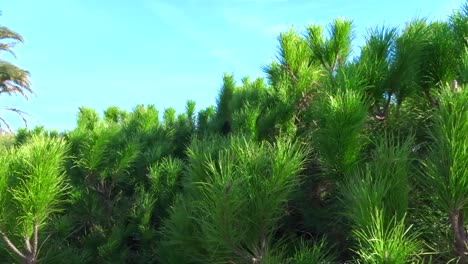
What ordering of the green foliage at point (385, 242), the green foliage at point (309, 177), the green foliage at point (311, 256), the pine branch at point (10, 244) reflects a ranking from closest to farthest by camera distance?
the green foliage at point (385, 242) < the green foliage at point (309, 177) < the green foliage at point (311, 256) < the pine branch at point (10, 244)

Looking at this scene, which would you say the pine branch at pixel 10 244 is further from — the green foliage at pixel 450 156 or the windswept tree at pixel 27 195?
the green foliage at pixel 450 156

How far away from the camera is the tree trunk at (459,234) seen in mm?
1273

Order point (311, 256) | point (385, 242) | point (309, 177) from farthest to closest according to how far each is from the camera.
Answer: point (309, 177) < point (311, 256) < point (385, 242)

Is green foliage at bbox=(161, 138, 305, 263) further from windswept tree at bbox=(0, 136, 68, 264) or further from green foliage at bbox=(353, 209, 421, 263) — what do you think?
windswept tree at bbox=(0, 136, 68, 264)

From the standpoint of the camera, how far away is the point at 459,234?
1.29 metres

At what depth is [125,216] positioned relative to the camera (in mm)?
2658

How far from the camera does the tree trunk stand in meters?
1.27

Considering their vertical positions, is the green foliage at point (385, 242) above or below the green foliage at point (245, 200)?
below

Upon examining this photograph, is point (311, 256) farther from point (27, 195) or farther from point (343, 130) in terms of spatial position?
point (27, 195)

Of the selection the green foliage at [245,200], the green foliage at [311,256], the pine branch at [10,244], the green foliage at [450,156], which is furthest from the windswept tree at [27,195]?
the green foliage at [450,156]

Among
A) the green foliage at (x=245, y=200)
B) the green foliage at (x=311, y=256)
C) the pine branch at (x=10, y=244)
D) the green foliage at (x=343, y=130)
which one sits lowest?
the green foliage at (x=311, y=256)

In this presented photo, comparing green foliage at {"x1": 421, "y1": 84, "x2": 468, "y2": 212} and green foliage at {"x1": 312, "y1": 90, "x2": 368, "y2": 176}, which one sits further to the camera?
green foliage at {"x1": 312, "y1": 90, "x2": 368, "y2": 176}

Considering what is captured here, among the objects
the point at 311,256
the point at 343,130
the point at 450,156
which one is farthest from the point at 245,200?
the point at 450,156

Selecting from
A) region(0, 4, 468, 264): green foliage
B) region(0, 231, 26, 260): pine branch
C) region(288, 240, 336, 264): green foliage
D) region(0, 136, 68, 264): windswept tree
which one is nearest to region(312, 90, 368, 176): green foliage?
region(0, 4, 468, 264): green foliage
